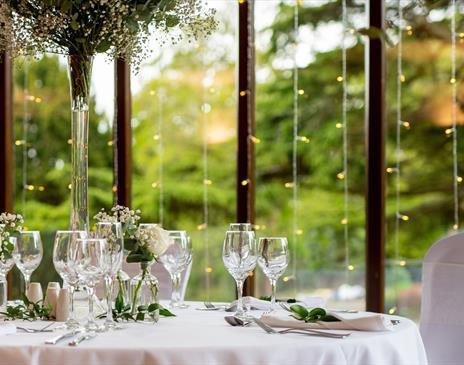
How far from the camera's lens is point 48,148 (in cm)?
511

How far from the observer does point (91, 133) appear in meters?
5.01

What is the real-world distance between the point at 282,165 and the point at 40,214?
140 centimetres

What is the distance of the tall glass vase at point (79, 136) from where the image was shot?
2.67 metres

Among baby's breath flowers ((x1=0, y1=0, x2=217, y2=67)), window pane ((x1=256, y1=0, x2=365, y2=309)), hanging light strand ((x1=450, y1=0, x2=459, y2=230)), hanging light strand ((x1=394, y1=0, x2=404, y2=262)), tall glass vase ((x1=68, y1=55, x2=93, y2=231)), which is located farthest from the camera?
window pane ((x1=256, y1=0, x2=365, y2=309))

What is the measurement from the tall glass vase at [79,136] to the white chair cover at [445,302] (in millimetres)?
1060

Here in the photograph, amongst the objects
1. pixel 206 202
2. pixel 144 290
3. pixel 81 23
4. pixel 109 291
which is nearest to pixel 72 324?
pixel 109 291

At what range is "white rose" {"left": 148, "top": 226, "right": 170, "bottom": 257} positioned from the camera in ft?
7.30

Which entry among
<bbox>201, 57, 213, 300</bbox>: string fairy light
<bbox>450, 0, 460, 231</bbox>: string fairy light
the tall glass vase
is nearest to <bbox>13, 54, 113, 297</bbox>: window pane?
<bbox>201, 57, 213, 300</bbox>: string fairy light

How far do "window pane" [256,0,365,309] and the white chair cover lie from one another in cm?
181

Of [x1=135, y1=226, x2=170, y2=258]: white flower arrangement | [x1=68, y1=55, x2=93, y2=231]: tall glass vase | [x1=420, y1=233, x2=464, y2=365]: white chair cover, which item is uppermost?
[x1=68, y1=55, x2=93, y2=231]: tall glass vase

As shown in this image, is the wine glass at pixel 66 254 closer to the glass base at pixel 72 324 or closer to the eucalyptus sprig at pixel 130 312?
the glass base at pixel 72 324

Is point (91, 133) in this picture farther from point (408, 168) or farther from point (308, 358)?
point (308, 358)

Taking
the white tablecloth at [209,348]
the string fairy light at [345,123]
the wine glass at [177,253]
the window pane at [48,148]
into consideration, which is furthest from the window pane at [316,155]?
the white tablecloth at [209,348]

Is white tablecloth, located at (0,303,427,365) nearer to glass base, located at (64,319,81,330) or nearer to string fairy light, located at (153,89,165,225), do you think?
glass base, located at (64,319,81,330)
